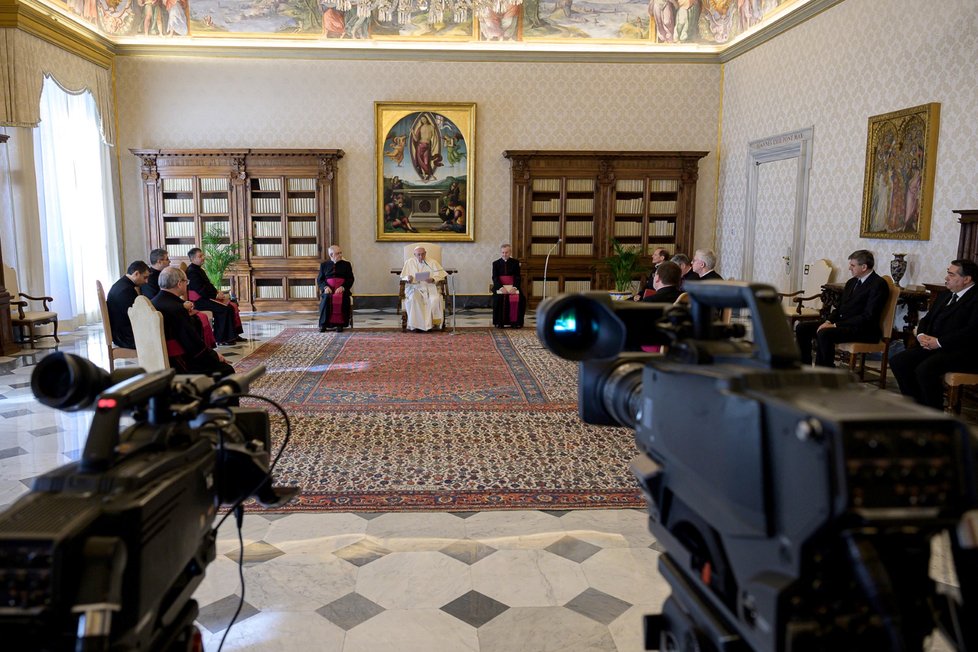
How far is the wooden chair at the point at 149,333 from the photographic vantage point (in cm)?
550

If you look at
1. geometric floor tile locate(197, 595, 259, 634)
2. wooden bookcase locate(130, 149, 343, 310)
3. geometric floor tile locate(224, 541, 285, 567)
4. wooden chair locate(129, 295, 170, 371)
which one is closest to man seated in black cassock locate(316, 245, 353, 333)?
wooden bookcase locate(130, 149, 343, 310)

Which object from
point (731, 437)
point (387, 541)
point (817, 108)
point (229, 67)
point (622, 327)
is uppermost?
point (229, 67)

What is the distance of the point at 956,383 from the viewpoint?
218 inches

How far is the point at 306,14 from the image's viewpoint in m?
12.7

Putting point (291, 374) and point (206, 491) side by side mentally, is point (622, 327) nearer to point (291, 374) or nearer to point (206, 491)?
point (206, 491)

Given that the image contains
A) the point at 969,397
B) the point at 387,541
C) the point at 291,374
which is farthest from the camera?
the point at 291,374

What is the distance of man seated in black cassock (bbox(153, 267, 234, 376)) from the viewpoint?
5.75 m

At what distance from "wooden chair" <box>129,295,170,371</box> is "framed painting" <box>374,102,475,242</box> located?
801 cm

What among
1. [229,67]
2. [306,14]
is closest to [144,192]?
[229,67]

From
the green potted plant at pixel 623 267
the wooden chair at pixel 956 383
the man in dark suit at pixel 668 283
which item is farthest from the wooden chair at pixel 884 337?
the green potted plant at pixel 623 267

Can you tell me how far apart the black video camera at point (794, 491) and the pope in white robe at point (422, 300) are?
9.65 m

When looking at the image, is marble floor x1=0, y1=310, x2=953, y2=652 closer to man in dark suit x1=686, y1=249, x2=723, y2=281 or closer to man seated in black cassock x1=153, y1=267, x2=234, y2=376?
man seated in black cassock x1=153, y1=267, x2=234, y2=376

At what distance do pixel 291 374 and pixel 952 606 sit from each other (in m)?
7.22

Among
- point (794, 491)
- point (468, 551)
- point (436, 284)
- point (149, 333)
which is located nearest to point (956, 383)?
point (468, 551)
